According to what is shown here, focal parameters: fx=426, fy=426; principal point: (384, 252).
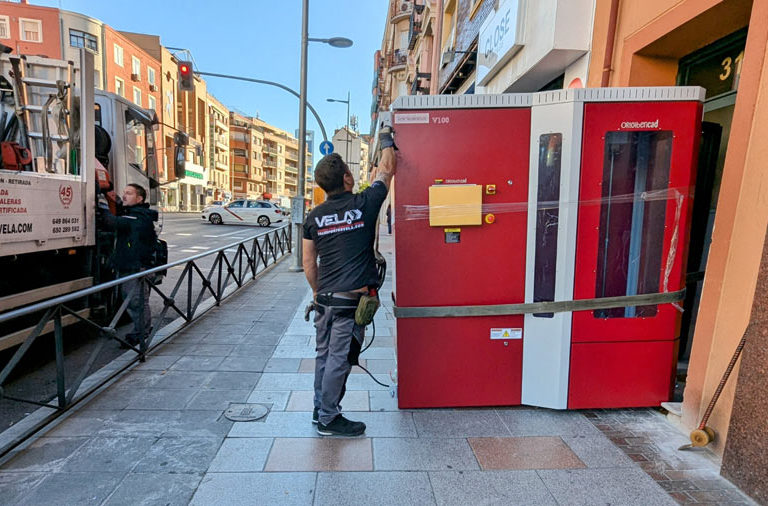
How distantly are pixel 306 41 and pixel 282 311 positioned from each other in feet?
24.7

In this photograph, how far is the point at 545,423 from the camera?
3.23 m

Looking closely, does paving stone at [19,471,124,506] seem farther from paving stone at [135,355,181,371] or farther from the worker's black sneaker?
paving stone at [135,355,181,371]

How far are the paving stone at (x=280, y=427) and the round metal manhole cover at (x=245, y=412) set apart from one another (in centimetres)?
6

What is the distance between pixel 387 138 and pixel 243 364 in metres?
2.78

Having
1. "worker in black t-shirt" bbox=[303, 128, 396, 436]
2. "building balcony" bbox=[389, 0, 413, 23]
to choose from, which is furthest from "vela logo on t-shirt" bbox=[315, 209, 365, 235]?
"building balcony" bbox=[389, 0, 413, 23]

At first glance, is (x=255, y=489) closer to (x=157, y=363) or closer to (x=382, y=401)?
(x=382, y=401)

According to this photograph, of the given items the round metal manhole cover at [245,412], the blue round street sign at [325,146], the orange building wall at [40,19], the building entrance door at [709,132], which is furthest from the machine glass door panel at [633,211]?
the orange building wall at [40,19]

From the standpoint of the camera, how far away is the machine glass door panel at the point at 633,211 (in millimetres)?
3072

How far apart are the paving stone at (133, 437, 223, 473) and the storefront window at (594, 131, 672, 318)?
2.96 m

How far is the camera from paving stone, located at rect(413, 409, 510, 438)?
10.1 feet

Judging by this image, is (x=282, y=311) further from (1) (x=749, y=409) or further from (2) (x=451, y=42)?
(2) (x=451, y=42)

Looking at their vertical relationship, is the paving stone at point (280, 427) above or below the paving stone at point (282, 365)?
above

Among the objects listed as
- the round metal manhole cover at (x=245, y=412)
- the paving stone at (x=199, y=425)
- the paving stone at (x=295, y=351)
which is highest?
Answer: the round metal manhole cover at (x=245, y=412)

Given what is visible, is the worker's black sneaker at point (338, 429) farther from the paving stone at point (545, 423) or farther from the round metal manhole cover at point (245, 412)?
the paving stone at point (545, 423)
